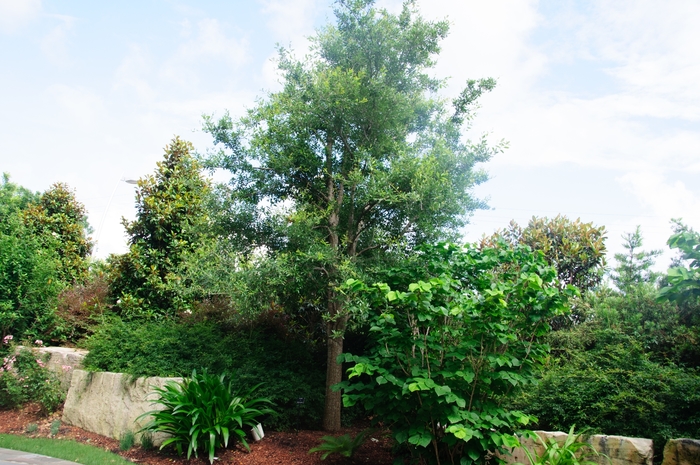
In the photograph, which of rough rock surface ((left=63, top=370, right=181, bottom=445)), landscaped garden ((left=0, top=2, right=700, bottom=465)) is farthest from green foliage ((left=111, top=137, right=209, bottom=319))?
rough rock surface ((left=63, top=370, right=181, bottom=445))

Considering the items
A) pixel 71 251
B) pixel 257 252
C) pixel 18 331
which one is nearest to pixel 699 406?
pixel 257 252

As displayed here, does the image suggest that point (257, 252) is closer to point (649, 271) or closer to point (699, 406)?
point (699, 406)

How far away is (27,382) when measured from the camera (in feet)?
30.0

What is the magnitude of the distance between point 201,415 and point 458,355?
3527 mm

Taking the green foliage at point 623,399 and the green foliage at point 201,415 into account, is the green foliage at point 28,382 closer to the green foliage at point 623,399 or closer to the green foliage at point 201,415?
the green foliage at point 201,415

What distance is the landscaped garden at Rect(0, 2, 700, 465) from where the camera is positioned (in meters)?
5.00

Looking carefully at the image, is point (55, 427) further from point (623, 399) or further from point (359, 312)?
point (623, 399)

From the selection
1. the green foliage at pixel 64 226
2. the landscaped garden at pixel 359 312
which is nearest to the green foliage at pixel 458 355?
the landscaped garden at pixel 359 312

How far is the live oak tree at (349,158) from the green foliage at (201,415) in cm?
155

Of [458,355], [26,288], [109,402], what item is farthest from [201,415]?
[26,288]

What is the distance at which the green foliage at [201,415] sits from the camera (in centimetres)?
618

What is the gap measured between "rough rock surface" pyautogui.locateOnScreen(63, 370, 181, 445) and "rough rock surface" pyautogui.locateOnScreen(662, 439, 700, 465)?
20.0 ft

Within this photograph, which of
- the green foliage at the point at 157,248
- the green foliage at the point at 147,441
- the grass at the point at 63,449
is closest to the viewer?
the grass at the point at 63,449

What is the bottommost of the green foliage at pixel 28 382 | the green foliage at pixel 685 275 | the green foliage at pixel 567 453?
the green foliage at pixel 567 453
